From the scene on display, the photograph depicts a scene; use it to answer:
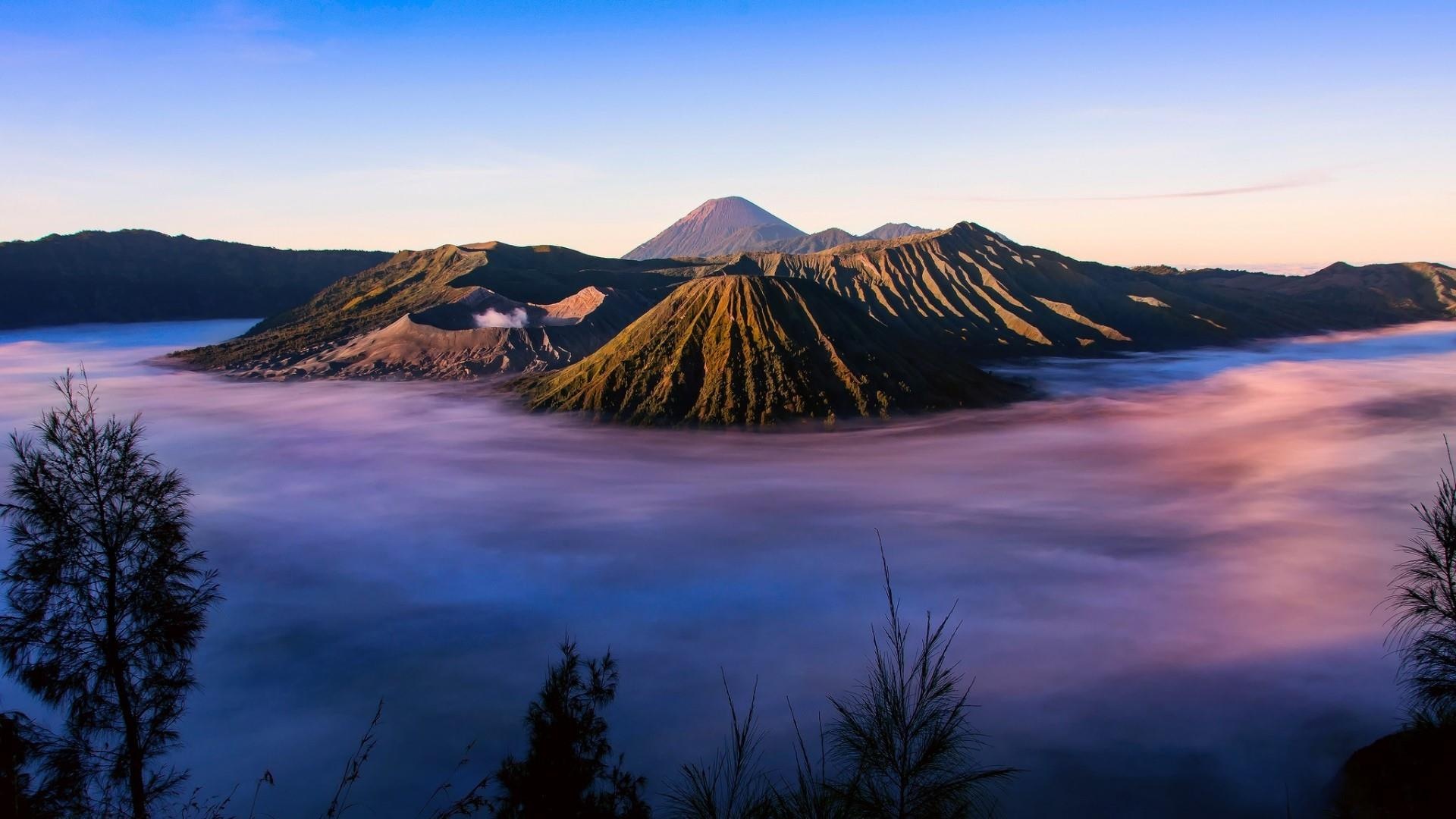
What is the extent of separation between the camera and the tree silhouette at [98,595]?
14352mm

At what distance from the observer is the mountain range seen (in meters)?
73.7

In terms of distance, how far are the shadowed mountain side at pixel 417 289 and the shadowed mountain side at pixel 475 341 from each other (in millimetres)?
3210

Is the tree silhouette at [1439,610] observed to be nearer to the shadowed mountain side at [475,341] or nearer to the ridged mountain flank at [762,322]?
the ridged mountain flank at [762,322]

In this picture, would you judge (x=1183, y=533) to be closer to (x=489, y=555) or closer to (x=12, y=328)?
(x=489, y=555)

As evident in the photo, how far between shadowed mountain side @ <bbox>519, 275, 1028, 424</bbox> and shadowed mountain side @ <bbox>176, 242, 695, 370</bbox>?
160 ft

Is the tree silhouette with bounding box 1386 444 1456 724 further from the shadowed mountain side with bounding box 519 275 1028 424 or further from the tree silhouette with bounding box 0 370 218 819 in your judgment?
the shadowed mountain side with bounding box 519 275 1028 424

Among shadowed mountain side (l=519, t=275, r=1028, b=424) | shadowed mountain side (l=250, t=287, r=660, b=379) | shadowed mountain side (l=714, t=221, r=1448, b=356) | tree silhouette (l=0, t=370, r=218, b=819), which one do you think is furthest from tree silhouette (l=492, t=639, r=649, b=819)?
shadowed mountain side (l=714, t=221, r=1448, b=356)

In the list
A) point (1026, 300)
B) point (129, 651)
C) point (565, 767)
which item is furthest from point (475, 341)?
point (565, 767)

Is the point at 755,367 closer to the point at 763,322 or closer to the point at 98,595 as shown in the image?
the point at 763,322

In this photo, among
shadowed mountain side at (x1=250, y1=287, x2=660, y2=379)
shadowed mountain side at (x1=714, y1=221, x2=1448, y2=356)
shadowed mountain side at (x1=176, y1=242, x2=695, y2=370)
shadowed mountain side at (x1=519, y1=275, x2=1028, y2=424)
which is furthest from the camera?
shadowed mountain side at (x1=714, y1=221, x2=1448, y2=356)

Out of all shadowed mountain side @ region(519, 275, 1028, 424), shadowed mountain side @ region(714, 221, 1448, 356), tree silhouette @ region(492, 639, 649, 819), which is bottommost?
tree silhouette @ region(492, 639, 649, 819)

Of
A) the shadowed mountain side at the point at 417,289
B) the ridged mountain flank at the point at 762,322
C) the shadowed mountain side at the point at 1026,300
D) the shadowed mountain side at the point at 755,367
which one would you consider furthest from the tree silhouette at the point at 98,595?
the shadowed mountain side at the point at 1026,300

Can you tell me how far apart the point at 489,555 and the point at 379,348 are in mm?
78625

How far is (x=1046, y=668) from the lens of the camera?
3014cm
